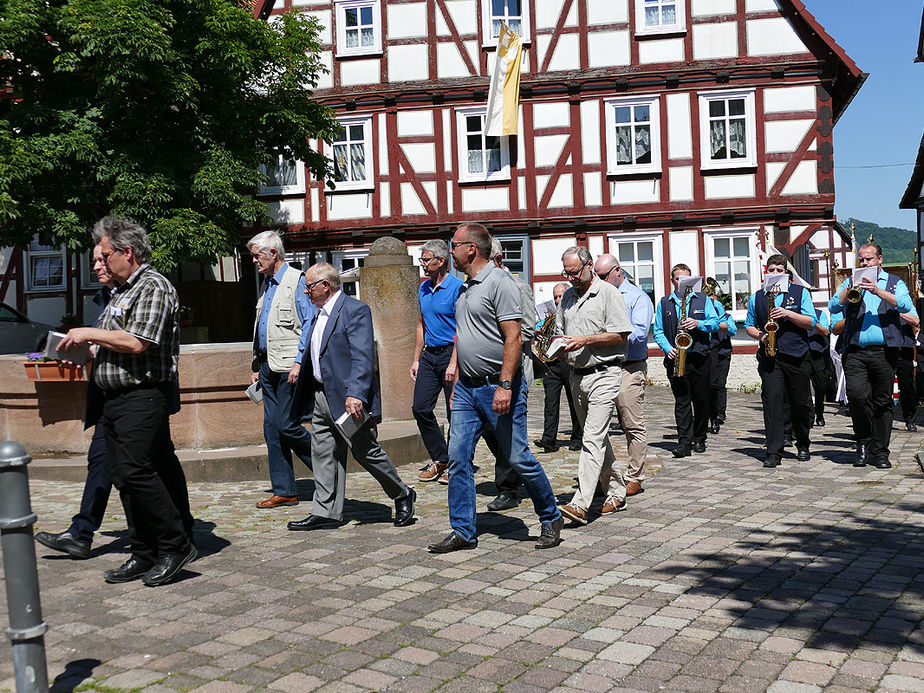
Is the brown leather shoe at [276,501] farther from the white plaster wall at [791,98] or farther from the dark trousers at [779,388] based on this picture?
the white plaster wall at [791,98]

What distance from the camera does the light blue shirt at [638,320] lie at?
840cm

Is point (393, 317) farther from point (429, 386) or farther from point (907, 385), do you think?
point (907, 385)

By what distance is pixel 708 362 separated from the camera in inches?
426

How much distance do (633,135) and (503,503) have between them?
1762 cm

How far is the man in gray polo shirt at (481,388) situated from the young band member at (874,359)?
461 centimetres

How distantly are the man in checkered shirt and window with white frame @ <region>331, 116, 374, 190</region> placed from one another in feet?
64.5

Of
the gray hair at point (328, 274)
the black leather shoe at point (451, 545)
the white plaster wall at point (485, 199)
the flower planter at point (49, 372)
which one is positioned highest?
the white plaster wall at point (485, 199)

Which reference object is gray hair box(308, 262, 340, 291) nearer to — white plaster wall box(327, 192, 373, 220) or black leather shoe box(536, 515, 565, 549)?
black leather shoe box(536, 515, 565, 549)

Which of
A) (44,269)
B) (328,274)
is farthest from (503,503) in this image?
(44,269)

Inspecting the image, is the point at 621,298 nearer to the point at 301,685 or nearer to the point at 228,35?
the point at 301,685

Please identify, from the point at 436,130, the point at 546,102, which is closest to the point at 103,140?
the point at 436,130

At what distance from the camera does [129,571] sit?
5.81 metres

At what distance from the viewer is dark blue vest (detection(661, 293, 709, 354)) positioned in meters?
10.8

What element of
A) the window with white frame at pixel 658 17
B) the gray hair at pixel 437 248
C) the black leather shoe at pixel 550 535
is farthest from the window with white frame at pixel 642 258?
the black leather shoe at pixel 550 535
